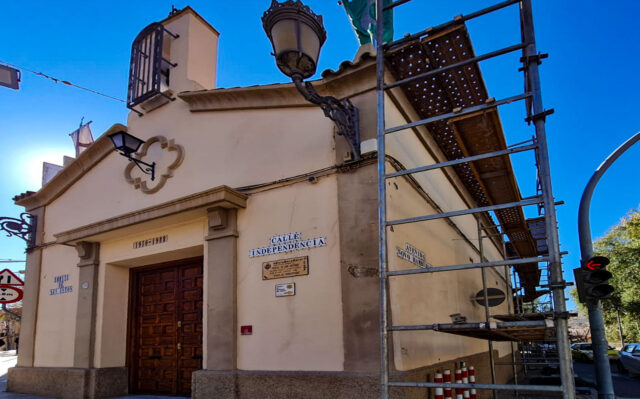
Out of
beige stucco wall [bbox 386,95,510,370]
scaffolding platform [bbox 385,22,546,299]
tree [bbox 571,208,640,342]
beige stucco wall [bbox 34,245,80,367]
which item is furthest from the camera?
tree [bbox 571,208,640,342]

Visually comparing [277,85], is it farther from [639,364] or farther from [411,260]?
[639,364]

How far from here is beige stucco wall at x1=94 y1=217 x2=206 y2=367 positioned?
850cm

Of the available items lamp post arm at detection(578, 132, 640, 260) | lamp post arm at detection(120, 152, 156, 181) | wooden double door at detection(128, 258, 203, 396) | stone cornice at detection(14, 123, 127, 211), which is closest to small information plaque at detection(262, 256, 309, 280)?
→ wooden double door at detection(128, 258, 203, 396)

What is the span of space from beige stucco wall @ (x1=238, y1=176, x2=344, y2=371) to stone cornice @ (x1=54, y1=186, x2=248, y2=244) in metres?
0.34

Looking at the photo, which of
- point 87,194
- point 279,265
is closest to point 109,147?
point 87,194

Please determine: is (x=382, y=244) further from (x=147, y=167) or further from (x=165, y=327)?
(x=147, y=167)

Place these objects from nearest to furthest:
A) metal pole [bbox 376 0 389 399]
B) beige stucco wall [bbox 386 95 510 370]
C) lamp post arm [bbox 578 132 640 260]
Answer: metal pole [bbox 376 0 389 399]
beige stucco wall [bbox 386 95 510 370]
lamp post arm [bbox 578 132 640 260]

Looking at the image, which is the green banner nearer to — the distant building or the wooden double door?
the distant building

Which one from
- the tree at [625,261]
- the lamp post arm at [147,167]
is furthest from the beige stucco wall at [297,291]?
the tree at [625,261]

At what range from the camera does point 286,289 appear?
6.71 metres

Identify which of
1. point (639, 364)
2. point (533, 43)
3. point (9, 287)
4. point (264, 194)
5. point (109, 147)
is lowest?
point (639, 364)

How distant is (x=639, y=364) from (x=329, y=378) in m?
19.2

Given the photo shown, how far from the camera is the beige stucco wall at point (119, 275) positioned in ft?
27.9

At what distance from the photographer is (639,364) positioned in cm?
1953
